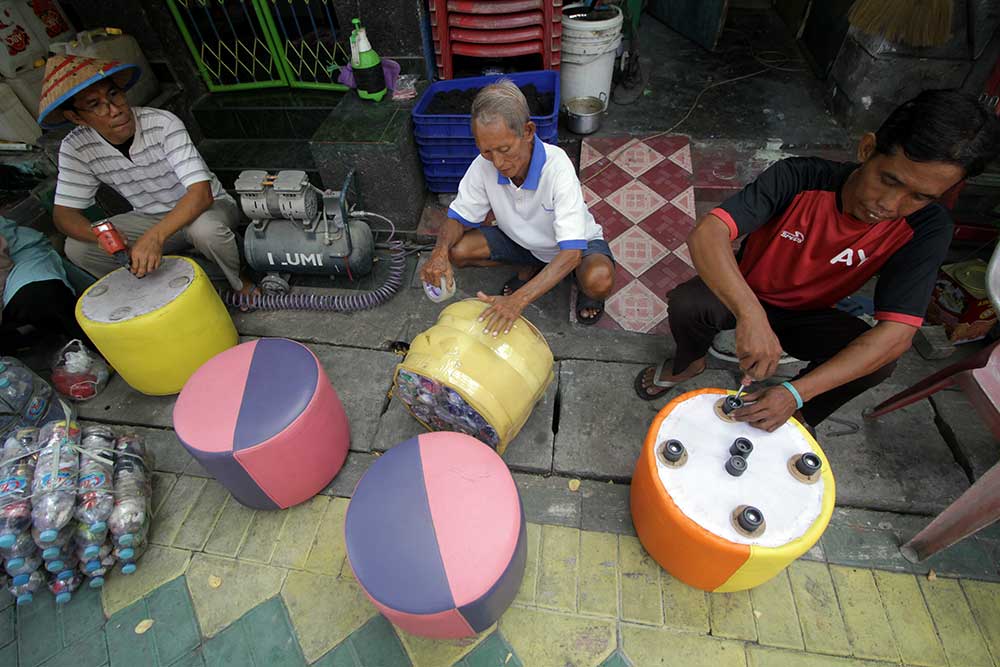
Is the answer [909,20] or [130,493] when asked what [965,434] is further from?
[130,493]

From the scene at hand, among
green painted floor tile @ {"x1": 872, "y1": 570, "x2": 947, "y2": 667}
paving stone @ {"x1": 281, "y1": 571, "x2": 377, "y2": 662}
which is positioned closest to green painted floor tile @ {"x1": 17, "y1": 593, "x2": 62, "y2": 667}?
paving stone @ {"x1": 281, "y1": 571, "x2": 377, "y2": 662}

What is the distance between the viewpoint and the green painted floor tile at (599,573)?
2.18m

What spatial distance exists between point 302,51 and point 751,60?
4689 mm

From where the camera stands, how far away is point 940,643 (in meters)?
2.03

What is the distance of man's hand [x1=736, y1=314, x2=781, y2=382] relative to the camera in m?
1.97

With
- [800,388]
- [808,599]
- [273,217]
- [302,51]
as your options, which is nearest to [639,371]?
[800,388]

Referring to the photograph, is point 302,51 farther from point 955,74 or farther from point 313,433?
point 955,74

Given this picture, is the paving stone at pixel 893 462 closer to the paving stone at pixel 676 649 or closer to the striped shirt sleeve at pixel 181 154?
the paving stone at pixel 676 649

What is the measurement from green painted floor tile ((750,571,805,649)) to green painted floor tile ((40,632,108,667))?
119 inches

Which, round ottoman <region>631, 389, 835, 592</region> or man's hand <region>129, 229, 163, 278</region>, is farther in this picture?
man's hand <region>129, 229, 163, 278</region>

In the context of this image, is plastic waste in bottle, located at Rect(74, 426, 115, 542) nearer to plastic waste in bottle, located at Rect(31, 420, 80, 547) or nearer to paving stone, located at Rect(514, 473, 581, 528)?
plastic waste in bottle, located at Rect(31, 420, 80, 547)

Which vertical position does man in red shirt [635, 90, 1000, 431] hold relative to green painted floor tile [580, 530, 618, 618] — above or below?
above

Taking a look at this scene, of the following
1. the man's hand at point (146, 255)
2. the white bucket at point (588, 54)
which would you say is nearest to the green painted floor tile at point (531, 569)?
the man's hand at point (146, 255)

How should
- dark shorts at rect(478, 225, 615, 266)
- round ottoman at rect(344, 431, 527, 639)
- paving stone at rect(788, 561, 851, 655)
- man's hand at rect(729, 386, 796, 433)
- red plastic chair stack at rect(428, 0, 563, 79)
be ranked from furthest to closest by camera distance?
red plastic chair stack at rect(428, 0, 563, 79)
dark shorts at rect(478, 225, 615, 266)
paving stone at rect(788, 561, 851, 655)
man's hand at rect(729, 386, 796, 433)
round ottoman at rect(344, 431, 527, 639)
